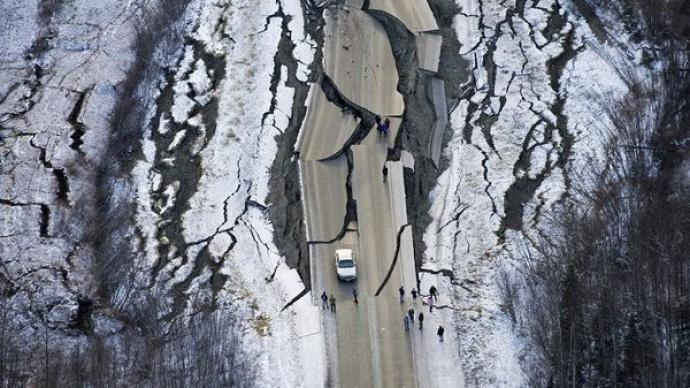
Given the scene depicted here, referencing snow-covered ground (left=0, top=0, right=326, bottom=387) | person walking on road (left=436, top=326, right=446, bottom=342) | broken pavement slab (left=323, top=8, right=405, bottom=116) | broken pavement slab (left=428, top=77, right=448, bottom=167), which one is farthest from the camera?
broken pavement slab (left=323, top=8, right=405, bottom=116)

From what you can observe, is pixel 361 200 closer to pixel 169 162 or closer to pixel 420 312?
pixel 420 312

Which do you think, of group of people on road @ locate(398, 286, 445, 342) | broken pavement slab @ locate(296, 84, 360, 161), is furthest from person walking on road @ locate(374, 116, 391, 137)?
group of people on road @ locate(398, 286, 445, 342)

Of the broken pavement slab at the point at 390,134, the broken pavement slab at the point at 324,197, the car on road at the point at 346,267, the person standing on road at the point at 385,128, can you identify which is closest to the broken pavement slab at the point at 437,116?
the broken pavement slab at the point at 390,134

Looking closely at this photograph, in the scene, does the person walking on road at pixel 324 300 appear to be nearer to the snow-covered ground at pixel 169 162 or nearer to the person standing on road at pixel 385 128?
the snow-covered ground at pixel 169 162

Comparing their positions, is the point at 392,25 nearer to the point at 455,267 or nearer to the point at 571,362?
the point at 455,267

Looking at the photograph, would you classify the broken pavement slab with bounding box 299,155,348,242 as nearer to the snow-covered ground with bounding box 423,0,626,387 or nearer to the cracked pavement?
the cracked pavement

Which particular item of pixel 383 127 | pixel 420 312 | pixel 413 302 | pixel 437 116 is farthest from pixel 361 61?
pixel 420 312
